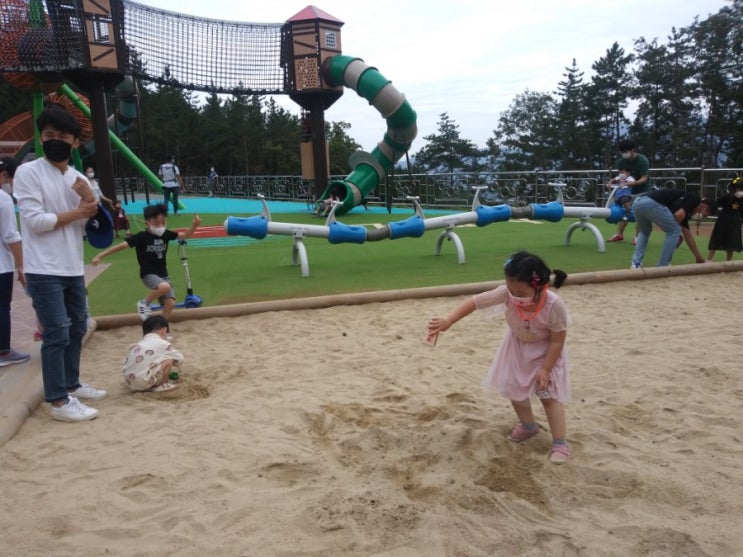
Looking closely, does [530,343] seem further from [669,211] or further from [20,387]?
[669,211]

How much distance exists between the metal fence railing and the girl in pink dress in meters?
11.3

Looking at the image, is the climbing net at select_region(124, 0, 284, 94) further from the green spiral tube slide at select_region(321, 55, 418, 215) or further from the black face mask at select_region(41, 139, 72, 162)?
the black face mask at select_region(41, 139, 72, 162)

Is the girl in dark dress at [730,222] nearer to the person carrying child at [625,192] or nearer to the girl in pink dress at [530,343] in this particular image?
the person carrying child at [625,192]

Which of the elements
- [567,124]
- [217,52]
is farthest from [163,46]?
[567,124]

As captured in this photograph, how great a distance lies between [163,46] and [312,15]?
4771mm

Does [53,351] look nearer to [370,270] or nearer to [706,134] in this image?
[370,270]

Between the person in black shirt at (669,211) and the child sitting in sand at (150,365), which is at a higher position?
the person in black shirt at (669,211)

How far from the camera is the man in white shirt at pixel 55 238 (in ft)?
11.5

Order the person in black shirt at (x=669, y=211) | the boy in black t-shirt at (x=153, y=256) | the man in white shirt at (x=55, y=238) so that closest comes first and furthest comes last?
the man in white shirt at (x=55, y=238) → the boy in black t-shirt at (x=153, y=256) → the person in black shirt at (x=669, y=211)

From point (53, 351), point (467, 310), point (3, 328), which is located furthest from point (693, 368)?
point (3, 328)

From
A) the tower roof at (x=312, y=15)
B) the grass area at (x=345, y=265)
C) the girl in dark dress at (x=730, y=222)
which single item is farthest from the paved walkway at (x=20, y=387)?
the tower roof at (x=312, y=15)

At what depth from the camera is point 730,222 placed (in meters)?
8.48

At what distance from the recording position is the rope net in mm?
13367

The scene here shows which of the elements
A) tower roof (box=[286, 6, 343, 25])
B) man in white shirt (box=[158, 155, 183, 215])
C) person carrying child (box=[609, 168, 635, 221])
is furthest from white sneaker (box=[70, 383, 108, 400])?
tower roof (box=[286, 6, 343, 25])
